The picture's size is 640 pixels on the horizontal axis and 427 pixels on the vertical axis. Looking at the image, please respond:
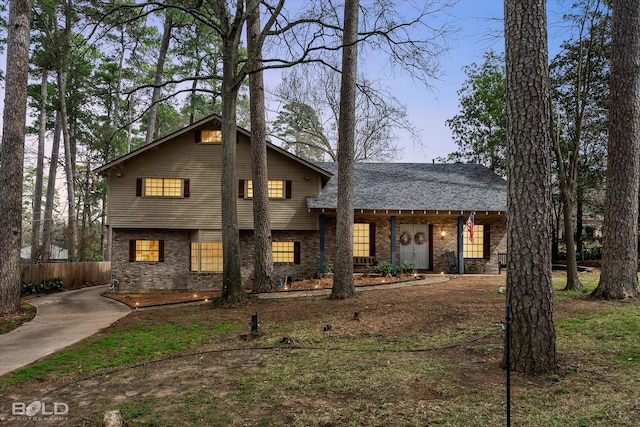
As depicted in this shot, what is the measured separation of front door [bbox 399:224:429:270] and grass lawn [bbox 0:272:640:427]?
8495 millimetres

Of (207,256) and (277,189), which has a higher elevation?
(277,189)

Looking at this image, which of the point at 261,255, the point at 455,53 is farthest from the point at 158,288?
the point at 455,53

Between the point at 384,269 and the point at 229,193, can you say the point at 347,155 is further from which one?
the point at 384,269

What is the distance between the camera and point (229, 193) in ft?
35.4

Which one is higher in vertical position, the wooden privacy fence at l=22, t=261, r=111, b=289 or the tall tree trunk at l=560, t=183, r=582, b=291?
the tall tree trunk at l=560, t=183, r=582, b=291

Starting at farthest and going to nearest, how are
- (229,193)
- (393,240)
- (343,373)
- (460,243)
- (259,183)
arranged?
(460,243)
(393,240)
(259,183)
(229,193)
(343,373)

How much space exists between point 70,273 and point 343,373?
17499 mm

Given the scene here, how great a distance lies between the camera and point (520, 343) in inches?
184

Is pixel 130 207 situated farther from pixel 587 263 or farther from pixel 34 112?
pixel 587 263

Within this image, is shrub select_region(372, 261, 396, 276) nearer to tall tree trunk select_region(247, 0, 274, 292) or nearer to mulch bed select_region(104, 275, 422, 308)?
mulch bed select_region(104, 275, 422, 308)

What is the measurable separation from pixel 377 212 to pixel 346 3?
26.4 feet

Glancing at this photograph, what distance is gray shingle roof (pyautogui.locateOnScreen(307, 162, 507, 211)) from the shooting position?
16391 mm

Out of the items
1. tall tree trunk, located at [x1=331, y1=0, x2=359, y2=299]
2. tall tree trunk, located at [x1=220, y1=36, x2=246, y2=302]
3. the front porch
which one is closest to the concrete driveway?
tall tree trunk, located at [x1=220, y1=36, x2=246, y2=302]

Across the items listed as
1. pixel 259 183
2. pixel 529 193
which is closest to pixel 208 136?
pixel 259 183
